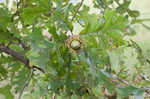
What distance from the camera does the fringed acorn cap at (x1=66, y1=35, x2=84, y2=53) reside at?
30 cm

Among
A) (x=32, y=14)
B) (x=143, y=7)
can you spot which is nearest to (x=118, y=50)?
(x=32, y=14)

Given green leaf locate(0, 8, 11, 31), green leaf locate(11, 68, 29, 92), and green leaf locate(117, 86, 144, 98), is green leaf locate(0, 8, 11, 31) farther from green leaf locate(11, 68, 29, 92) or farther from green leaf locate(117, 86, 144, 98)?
green leaf locate(117, 86, 144, 98)

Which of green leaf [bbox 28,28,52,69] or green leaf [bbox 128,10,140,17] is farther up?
green leaf [bbox 128,10,140,17]

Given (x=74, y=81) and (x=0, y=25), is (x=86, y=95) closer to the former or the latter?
(x=74, y=81)

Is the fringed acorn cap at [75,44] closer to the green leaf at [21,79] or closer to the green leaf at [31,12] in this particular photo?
the green leaf at [31,12]

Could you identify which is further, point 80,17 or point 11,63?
point 11,63

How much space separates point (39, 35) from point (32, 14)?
1.8 inches

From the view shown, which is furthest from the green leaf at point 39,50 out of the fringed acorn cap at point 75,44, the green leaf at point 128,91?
the green leaf at point 128,91

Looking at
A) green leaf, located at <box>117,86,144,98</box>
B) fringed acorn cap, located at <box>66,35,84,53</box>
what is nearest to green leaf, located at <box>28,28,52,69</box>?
fringed acorn cap, located at <box>66,35,84,53</box>

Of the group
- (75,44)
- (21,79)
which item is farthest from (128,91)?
(21,79)

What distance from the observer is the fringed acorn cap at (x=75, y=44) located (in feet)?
0.98

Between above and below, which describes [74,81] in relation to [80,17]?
below

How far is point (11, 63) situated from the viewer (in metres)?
0.56

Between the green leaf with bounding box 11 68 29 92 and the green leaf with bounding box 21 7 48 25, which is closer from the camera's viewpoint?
the green leaf with bounding box 21 7 48 25
